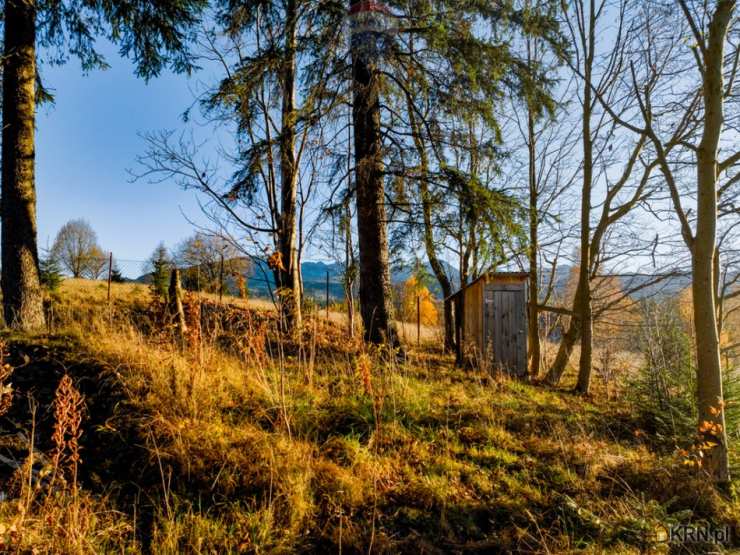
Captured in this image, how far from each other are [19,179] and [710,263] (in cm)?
877

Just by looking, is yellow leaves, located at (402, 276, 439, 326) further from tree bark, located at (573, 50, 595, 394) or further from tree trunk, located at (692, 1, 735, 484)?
tree trunk, located at (692, 1, 735, 484)

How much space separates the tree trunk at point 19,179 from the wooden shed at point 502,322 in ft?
25.6

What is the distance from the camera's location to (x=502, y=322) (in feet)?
25.6

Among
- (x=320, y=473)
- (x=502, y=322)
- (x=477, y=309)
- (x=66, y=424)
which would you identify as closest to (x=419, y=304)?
(x=477, y=309)

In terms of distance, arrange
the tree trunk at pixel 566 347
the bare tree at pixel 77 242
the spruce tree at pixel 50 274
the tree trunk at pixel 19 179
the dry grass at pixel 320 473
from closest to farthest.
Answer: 1. the dry grass at pixel 320 473
2. the tree trunk at pixel 19 179
3. the tree trunk at pixel 566 347
4. the spruce tree at pixel 50 274
5. the bare tree at pixel 77 242

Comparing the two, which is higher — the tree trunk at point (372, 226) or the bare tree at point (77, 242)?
the bare tree at point (77, 242)

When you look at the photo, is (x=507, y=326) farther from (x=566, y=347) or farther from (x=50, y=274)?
(x=50, y=274)

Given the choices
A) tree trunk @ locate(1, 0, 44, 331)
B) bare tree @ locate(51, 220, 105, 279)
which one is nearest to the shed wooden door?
tree trunk @ locate(1, 0, 44, 331)

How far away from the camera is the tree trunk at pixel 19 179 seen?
16.6 feet

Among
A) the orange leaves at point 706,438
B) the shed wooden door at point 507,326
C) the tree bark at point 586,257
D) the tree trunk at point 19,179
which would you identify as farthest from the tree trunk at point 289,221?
the tree bark at point 586,257

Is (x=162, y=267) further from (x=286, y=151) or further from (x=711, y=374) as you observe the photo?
(x=711, y=374)

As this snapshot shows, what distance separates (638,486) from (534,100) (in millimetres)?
5171

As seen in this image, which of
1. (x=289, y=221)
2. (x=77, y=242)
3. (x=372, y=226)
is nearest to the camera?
(x=372, y=226)

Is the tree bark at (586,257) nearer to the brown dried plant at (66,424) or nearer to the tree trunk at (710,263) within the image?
the tree trunk at (710,263)
